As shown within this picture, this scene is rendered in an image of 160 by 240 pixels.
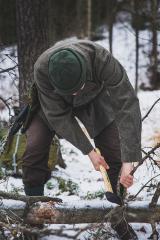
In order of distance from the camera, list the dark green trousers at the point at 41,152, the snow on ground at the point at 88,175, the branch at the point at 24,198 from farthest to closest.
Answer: the snow on ground at the point at 88,175, the dark green trousers at the point at 41,152, the branch at the point at 24,198

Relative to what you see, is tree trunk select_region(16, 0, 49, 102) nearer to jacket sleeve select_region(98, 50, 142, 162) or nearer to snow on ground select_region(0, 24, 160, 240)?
snow on ground select_region(0, 24, 160, 240)

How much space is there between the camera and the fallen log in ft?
10.8

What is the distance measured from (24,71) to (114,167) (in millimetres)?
2604

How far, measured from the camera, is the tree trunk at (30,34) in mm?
5777

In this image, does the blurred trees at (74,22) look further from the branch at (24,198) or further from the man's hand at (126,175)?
the man's hand at (126,175)

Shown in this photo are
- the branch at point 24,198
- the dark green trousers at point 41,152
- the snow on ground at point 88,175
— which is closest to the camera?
the branch at point 24,198

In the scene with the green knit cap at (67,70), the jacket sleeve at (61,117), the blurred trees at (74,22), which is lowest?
the blurred trees at (74,22)

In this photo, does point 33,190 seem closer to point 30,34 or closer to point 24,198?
point 24,198

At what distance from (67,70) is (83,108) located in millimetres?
732

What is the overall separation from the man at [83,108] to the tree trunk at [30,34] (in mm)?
2358

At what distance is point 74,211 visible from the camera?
332 centimetres

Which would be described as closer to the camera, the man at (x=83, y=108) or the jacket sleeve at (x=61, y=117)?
the man at (x=83, y=108)

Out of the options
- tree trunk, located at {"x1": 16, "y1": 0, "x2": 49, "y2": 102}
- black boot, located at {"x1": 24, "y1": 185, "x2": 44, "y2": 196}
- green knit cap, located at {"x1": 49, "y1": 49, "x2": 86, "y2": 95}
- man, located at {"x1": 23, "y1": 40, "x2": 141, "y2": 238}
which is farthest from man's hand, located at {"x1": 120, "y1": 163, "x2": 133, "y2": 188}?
tree trunk, located at {"x1": 16, "y1": 0, "x2": 49, "y2": 102}

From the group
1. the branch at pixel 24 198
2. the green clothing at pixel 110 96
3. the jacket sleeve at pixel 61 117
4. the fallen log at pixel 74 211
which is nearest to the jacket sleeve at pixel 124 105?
the green clothing at pixel 110 96
